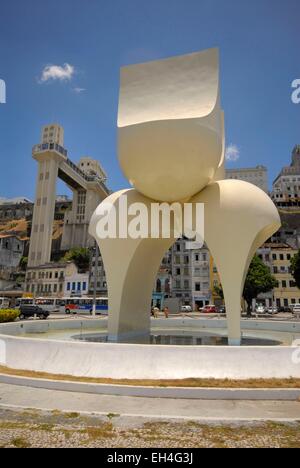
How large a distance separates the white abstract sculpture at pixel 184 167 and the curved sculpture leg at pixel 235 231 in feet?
0.11

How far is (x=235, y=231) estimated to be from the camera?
13.1 m

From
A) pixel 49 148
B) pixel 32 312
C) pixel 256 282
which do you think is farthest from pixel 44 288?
pixel 256 282

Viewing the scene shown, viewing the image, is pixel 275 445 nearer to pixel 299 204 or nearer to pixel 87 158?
pixel 299 204

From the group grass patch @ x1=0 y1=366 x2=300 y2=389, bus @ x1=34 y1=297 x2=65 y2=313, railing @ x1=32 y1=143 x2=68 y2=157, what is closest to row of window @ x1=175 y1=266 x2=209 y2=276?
bus @ x1=34 y1=297 x2=65 y2=313

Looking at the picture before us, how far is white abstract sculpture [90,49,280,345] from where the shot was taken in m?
12.8

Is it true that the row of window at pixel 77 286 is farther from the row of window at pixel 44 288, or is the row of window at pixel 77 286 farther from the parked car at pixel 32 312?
the parked car at pixel 32 312

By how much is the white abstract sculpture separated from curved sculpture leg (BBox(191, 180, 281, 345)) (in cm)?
3

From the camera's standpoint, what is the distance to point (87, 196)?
103 m

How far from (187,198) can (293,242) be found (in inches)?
2890

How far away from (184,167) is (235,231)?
2890 mm

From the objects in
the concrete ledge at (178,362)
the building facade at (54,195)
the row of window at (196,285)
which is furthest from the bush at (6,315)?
the building facade at (54,195)

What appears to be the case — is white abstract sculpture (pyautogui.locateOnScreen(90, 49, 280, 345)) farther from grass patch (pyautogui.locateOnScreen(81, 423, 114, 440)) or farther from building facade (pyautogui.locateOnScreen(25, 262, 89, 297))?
building facade (pyautogui.locateOnScreen(25, 262, 89, 297))

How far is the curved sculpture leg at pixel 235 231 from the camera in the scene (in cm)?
1295

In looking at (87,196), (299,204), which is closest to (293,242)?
(299,204)
